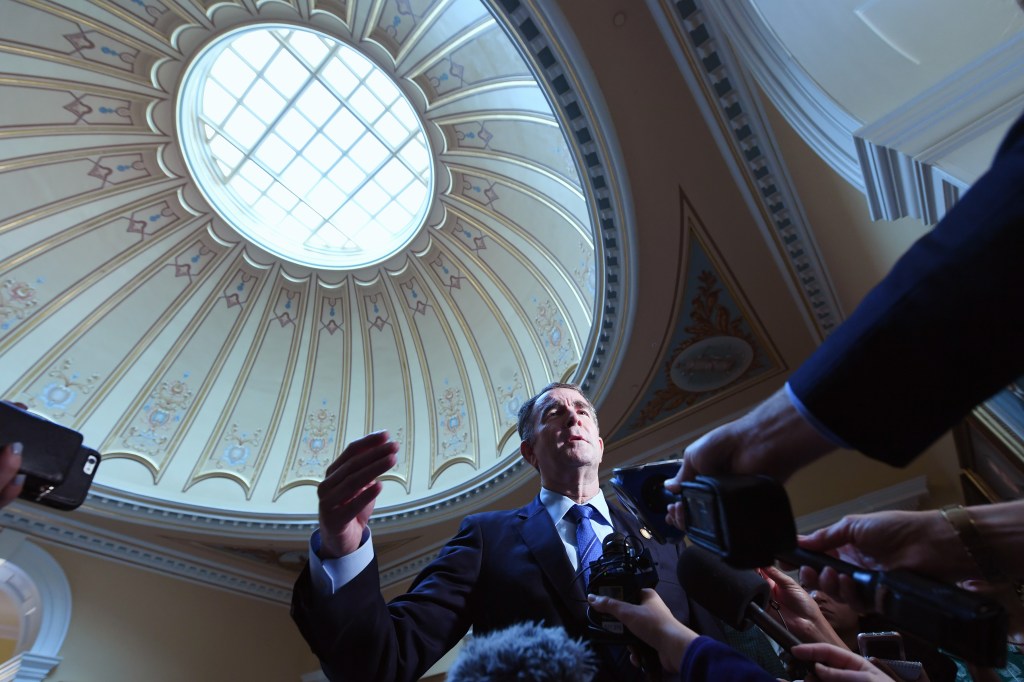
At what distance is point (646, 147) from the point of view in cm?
480

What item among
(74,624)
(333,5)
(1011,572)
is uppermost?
(333,5)

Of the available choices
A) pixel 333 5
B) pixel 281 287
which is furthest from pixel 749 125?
pixel 281 287

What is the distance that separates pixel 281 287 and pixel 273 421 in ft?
6.99

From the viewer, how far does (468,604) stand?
5.32ft

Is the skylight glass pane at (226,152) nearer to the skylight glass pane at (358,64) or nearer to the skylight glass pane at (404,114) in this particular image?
the skylight glass pane at (358,64)

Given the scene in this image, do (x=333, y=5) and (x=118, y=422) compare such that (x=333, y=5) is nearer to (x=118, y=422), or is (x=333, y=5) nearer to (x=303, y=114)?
(x=303, y=114)

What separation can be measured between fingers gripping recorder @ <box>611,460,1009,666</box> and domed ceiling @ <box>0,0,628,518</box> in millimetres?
5358

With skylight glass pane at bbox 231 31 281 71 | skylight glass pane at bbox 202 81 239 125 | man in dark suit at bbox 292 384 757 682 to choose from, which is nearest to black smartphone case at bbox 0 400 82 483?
man in dark suit at bbox 292 384 757 682

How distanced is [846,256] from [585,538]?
4417 millimetres

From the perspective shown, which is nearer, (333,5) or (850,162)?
(850,162)

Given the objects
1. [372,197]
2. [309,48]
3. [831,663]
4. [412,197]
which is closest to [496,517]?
[831,663]

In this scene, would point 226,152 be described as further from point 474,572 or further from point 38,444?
point 474,572

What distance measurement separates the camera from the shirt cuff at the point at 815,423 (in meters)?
0.80

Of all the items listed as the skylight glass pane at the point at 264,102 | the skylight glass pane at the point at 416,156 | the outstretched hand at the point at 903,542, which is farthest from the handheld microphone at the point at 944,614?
the skylight glass pane at the point at 264,102
